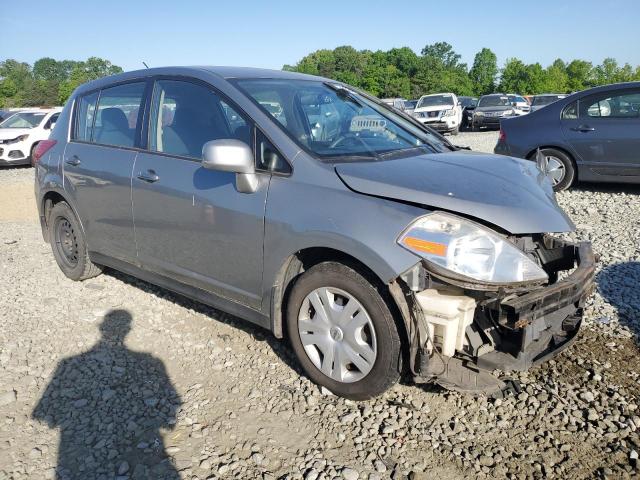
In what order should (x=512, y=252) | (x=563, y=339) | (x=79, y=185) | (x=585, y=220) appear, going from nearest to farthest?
(x=512, y=252)
(x=563, y=339)
(x=79, y=185)
(x=585, y=220)

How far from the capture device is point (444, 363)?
2.79 m

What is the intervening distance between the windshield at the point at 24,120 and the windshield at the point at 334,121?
1381 centimetres

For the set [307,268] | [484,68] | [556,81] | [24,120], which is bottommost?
[307,268]

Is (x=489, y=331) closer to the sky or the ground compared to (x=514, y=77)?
closer to the ground

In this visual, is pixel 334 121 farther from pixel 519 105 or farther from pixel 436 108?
pixel 519 105

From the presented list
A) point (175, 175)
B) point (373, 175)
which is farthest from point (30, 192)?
point (373, 175)

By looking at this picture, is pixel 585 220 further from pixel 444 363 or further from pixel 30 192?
pixel 30 192

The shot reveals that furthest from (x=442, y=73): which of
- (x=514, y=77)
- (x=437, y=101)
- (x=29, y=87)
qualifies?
(x=437, y=101)

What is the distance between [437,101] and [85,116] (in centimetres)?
1869

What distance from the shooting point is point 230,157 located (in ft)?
9.96

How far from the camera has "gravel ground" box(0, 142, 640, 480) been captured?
2.61 metres

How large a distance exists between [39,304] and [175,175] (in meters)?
2.00

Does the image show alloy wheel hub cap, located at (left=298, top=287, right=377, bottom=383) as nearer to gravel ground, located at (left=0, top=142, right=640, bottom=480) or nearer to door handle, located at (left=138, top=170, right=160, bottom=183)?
gravel ground, located at (left=0, top=142, right=640, bottom=480)

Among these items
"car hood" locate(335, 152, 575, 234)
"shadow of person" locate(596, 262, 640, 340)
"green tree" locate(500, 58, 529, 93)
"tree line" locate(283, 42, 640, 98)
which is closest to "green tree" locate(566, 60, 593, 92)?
"tree line" locate(283, 42, 640, 98)
